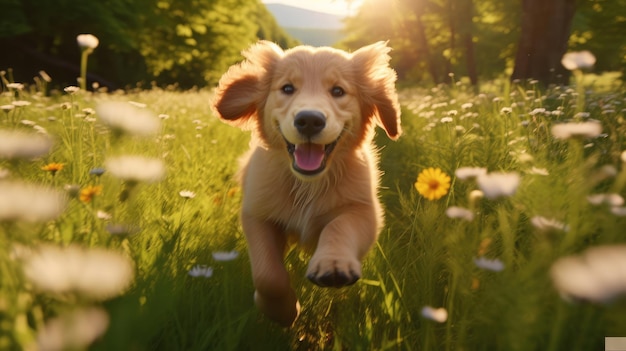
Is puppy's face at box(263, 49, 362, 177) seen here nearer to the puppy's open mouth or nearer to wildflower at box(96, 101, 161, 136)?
the puppy's open mouth

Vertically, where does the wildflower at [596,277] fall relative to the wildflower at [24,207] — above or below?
above

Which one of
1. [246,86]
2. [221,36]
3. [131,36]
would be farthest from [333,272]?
[221,36]

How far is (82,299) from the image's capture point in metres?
0.81

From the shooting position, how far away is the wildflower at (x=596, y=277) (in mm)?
810

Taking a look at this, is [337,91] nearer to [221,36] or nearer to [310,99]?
[310,99]

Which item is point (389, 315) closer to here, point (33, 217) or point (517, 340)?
point (517, 340)

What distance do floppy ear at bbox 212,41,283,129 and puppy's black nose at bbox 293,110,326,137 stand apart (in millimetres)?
590

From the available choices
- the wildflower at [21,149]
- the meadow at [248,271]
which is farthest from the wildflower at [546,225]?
the wildflower at [21,149]

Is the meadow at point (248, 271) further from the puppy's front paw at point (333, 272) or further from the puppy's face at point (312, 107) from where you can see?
the puppy's face at point (312, 107)

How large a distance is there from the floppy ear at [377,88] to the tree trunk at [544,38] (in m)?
8.21

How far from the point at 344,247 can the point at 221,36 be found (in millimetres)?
27077

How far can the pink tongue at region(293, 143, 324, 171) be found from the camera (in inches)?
90.3

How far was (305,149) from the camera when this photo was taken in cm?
231

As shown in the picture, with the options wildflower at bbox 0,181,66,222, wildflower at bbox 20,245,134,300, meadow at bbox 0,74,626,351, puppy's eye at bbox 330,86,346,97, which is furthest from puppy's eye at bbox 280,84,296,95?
wildflower at bbox 20,245,134,300
